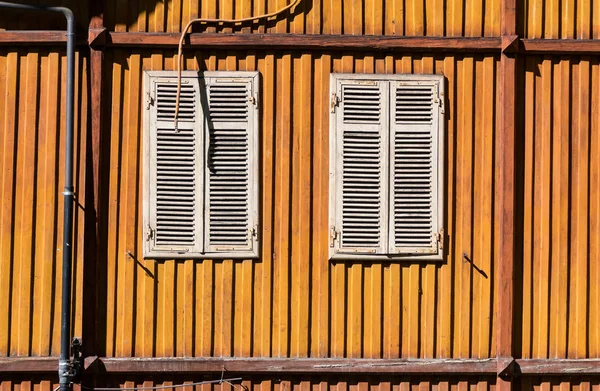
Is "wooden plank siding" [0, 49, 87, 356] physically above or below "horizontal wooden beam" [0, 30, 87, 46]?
below

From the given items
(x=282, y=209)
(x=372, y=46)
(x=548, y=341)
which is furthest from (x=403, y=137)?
(x=548, y=341)

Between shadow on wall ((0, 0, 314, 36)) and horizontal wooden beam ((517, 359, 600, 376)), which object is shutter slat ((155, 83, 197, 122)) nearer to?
shadow on wall ((0, 0, 314, 36))

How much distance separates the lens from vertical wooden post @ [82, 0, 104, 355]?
668 cm

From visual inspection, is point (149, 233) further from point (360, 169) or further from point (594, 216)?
point (594, 216)

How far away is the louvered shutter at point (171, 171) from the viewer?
6.75m

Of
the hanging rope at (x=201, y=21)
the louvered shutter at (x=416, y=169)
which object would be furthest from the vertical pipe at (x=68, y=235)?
the louvered shutter at (x=416, y=169)

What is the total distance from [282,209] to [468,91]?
6.61 feet

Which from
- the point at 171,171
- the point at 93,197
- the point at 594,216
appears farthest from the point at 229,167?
the point at 594,216

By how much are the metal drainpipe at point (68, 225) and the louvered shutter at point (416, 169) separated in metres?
2.86

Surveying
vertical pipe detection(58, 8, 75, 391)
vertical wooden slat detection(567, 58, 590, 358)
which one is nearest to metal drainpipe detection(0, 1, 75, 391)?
vertical pipe detection(58, 8, 75, 391)

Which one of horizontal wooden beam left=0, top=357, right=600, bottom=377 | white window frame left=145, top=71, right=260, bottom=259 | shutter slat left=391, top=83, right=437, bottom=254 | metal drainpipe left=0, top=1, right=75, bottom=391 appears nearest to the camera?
metal drainpipe left=0, top=1, right=75, bottom=391

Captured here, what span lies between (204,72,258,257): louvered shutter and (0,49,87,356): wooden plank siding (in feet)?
3.75

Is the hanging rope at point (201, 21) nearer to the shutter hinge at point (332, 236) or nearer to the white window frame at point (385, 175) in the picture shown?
the white window frame at point (385, 175)

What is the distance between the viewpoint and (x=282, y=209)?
680cm
